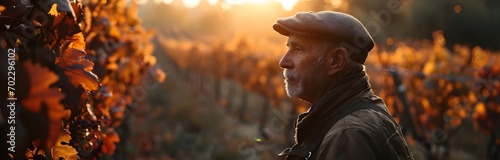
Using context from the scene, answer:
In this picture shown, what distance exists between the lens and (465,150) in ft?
51.5

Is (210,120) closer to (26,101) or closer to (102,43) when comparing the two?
(102,43)

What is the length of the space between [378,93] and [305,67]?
35.4 ft

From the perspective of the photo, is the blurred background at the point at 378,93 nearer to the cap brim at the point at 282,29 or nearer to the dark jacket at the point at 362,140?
the cap brim at the point at 282,29

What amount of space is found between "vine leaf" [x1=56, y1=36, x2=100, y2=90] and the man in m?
0.87

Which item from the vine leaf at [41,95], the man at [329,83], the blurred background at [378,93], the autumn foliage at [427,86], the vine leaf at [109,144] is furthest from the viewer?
the blurred background at [378,93]

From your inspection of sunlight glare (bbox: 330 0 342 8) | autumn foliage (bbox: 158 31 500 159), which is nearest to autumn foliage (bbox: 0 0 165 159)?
autumn foliage (bbox: 158 31 500 159)

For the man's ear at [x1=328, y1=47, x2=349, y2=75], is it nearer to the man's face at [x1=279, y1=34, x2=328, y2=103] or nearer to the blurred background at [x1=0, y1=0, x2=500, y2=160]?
the man's face at [x1=279, y1=34, x2=328, y2=103]

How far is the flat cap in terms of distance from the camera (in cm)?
231

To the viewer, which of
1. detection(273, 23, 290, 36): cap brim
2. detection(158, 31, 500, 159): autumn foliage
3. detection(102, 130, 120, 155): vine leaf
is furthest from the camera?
detection(158, 31, 500, 159): autumn foliage

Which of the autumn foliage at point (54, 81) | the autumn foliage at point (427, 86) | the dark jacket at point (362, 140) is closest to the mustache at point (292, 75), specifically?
the dark jacket at point (362, 140)

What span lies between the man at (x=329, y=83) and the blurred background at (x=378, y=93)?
120 cm

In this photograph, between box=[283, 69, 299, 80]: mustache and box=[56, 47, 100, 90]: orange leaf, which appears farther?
box=[283, 69, 299, 80]: mustache

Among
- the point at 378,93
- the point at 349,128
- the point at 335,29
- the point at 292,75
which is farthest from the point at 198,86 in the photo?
the point at 349,128

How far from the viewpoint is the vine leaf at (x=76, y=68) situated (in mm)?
1864
